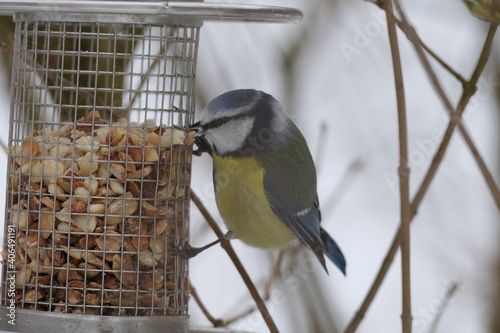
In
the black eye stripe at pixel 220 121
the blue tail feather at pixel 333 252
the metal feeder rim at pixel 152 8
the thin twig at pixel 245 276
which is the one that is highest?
the metal feeder rim at pixel 152 8

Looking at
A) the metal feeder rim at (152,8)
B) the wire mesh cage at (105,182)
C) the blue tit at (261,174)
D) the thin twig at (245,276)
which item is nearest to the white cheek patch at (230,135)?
the blue tit at (261,174)

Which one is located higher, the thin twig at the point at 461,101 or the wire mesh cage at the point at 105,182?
the thin twig at the point at 461,101

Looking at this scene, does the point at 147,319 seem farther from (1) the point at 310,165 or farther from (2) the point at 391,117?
(2) the point at 391,117

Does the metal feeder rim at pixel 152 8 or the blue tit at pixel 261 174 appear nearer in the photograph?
the metal feeder rim at pixel 152 8

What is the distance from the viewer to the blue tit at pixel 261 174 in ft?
8.56

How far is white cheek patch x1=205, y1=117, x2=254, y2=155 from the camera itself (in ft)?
8.38

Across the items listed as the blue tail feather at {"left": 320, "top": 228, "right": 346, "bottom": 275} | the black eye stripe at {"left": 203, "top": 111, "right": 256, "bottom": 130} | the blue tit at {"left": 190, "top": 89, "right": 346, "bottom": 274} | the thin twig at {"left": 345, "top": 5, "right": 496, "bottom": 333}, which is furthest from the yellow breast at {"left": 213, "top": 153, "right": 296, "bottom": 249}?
the thin twig at {"left": 345, "top": 5, "right": 496, "bottom": 333}

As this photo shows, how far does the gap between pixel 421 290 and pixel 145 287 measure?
2586 millimetres

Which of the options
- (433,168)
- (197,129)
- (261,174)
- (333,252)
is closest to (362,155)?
(333,252)

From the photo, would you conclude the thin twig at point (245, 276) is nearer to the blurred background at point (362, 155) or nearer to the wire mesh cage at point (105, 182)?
the wire mesh cage at point (105, 182)

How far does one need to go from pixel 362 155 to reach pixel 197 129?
6.89 ft

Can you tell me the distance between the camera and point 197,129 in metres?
2.44

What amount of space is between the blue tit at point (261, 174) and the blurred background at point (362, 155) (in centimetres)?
25

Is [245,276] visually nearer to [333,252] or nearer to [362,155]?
[333,252]
